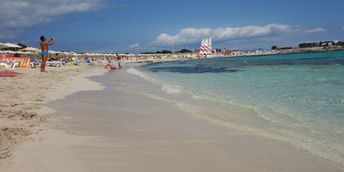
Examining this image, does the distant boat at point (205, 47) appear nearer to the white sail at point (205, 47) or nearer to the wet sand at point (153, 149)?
the white sail at point (205, 47)

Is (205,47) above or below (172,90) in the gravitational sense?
above

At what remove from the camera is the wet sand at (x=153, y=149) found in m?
3.46

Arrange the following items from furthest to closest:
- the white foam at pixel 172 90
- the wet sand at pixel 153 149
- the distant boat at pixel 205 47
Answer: the distant boat at pixel 205 47
the white foam at pixel 172 90
the wet sand at pixel 153 149

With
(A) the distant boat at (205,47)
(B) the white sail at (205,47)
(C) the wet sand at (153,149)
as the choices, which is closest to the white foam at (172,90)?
(C) the wet sand at (153,149)

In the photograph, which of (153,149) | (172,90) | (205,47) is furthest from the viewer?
(205,47)

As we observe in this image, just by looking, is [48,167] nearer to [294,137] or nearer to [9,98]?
[294,137]

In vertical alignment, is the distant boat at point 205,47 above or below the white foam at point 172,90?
above

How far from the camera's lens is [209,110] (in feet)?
23.6

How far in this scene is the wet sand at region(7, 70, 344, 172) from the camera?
11.4 feet

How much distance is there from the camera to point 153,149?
4152 millimetres

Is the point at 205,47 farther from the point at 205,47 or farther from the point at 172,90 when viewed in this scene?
the point at 172,90

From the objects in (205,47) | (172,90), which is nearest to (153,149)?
(172,90)

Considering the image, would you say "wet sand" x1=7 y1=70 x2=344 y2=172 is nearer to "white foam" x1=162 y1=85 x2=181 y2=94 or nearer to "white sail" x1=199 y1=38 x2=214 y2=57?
"white foam" x1=162 y1=85 x2=181 y2=94

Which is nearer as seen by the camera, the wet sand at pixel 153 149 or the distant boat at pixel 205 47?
Result: the wet sand at pixel 153 149
